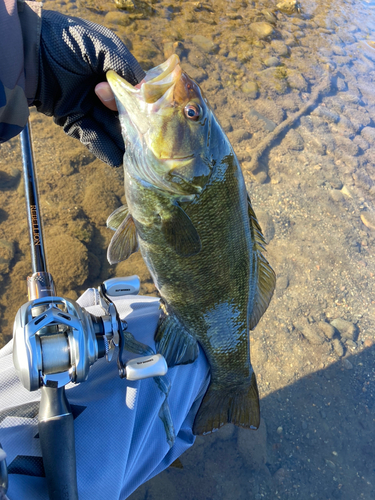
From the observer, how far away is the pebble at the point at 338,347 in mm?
3465

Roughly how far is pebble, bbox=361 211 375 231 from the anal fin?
3.84m

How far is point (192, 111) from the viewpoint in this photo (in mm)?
1362

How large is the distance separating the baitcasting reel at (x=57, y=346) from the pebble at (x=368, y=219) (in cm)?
439

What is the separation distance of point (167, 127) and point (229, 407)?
180 cm

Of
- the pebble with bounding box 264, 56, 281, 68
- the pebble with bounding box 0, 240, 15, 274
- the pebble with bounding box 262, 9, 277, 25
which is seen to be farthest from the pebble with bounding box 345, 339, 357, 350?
the pebble with bounding box 262, 9, 277, 25

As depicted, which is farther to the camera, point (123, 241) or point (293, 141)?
point (293, 141)

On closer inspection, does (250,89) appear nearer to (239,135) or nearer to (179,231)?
(239,135)

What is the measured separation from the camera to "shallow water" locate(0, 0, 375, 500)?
9.43ft

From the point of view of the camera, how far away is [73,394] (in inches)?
54.4

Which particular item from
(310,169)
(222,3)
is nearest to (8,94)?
(310,169)

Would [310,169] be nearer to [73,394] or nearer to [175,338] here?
[175,338]

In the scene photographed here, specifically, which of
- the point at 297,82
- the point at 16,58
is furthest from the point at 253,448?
the point at 297,82

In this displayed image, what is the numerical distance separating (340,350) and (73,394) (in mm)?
3150

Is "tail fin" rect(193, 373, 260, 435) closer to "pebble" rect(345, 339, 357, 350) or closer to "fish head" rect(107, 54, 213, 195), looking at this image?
"fish head" rect(107, 54, 213, 195)
